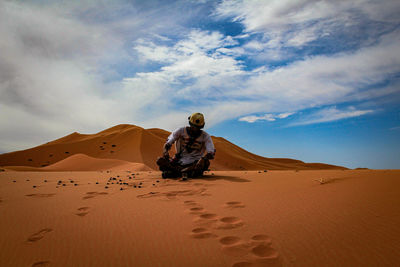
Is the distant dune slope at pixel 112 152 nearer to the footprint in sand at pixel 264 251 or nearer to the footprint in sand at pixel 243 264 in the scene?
the footprint in sand at pixel 264 251

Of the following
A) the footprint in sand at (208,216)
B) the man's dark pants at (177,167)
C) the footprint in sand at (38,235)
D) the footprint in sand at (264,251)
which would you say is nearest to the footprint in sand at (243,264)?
the footprint in sand at (264,251)

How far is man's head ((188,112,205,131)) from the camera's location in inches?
250

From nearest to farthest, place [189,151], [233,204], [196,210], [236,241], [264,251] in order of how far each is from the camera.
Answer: [264,251]
[236,241]
[196,210]
[233,204]
[189,151]

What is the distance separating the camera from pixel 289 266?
70.4 inches

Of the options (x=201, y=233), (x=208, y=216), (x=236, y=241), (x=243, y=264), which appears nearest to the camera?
(x=243, y=264)

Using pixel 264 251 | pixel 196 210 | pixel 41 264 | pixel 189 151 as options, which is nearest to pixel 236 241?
pixel 264 251

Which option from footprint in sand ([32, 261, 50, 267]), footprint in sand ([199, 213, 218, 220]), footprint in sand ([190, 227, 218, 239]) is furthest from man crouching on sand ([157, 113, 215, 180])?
footprint in sand ([32, 261, 50, 267])

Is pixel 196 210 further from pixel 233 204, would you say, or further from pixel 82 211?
pixel 82 211

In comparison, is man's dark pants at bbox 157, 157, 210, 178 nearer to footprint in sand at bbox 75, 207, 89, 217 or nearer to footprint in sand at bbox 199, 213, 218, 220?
footprint in sand at bbox 75, 207, 89, 217

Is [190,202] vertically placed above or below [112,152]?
below

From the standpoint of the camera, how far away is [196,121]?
633cm

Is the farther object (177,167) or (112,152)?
(112,152)

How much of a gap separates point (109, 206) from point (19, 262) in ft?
4.74

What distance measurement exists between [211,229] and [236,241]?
36 centimetres
